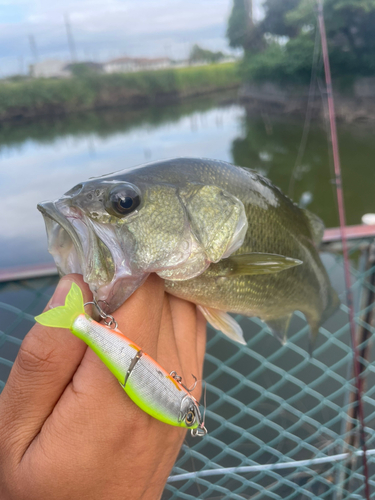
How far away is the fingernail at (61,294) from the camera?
0.68m

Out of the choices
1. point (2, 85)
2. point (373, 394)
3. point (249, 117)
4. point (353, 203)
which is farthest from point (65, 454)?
point (2, 85)

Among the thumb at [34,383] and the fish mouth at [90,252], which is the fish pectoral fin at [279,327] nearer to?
the fish mouth at [90,252]

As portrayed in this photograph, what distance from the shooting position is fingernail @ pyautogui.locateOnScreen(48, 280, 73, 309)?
68 centimetres

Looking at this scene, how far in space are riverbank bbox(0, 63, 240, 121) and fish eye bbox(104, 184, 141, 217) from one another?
3924 centimetres

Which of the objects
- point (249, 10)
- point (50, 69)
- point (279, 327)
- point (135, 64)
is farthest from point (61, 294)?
point (135, 64)

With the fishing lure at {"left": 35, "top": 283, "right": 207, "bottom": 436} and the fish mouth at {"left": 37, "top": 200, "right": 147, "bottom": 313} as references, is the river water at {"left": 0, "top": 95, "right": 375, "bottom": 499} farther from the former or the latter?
the fishing lure at {"left": 35, "top": 283, "right": 207, "bottom": 436}

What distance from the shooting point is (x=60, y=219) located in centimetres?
75

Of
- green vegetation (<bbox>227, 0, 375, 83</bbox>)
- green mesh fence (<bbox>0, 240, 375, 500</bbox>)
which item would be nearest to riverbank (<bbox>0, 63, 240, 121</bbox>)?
green vegetation (<bbox>227, 0, 375, 83</bbox>)

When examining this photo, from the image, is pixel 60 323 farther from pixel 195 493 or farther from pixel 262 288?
pixel 195 493

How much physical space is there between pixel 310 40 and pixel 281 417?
24.4 metres

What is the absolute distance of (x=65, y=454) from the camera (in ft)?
2.02

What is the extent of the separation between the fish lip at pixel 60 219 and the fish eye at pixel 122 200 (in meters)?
0.10

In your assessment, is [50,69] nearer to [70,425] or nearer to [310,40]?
[310,40]

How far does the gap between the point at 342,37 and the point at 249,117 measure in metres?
13.6
